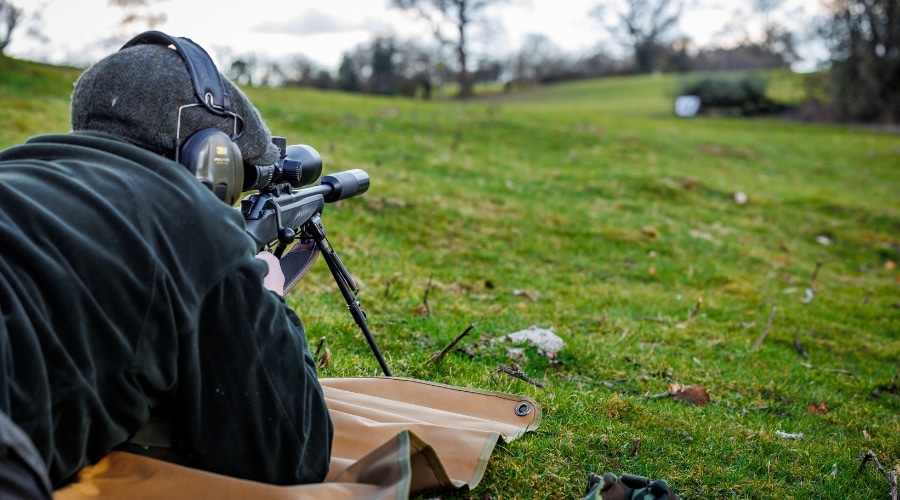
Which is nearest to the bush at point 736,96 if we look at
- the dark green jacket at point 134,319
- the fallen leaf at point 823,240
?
the fallen leaf at point 823,240

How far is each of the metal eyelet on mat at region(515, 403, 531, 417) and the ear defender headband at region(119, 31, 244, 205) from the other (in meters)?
1.89

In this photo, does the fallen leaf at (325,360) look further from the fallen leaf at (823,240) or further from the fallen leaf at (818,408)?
the fallen leaf at (823,240)

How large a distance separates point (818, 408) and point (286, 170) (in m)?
3.89

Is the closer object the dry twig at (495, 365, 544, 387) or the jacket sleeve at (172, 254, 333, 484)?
the jacket sleeve at (172, 254, 333, 484)

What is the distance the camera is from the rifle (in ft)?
8.81

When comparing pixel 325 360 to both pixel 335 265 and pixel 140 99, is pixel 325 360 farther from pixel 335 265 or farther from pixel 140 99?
pixel 140 99

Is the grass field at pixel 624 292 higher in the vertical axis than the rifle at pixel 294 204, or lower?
lower

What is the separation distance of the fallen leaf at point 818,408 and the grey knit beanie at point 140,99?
4.25 m

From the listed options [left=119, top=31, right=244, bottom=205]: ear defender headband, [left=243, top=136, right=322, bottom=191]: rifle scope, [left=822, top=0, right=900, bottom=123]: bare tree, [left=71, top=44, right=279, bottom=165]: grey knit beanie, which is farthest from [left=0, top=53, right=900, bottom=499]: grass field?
[left=822, top=0, right=900, bottom=123]: bare tree

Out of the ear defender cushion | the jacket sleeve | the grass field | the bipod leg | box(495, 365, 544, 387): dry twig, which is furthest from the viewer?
box(495, 365, 544, 387): dry twig

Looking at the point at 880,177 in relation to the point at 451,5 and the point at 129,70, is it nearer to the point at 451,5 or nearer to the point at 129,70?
the point at 129,70

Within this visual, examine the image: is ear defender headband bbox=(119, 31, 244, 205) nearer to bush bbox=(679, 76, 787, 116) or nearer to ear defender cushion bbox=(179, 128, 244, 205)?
ear defender cushion bbox=(179, 128, 244, 205)

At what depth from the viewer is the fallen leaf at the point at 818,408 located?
4.90m

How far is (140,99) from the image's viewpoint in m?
2.19
